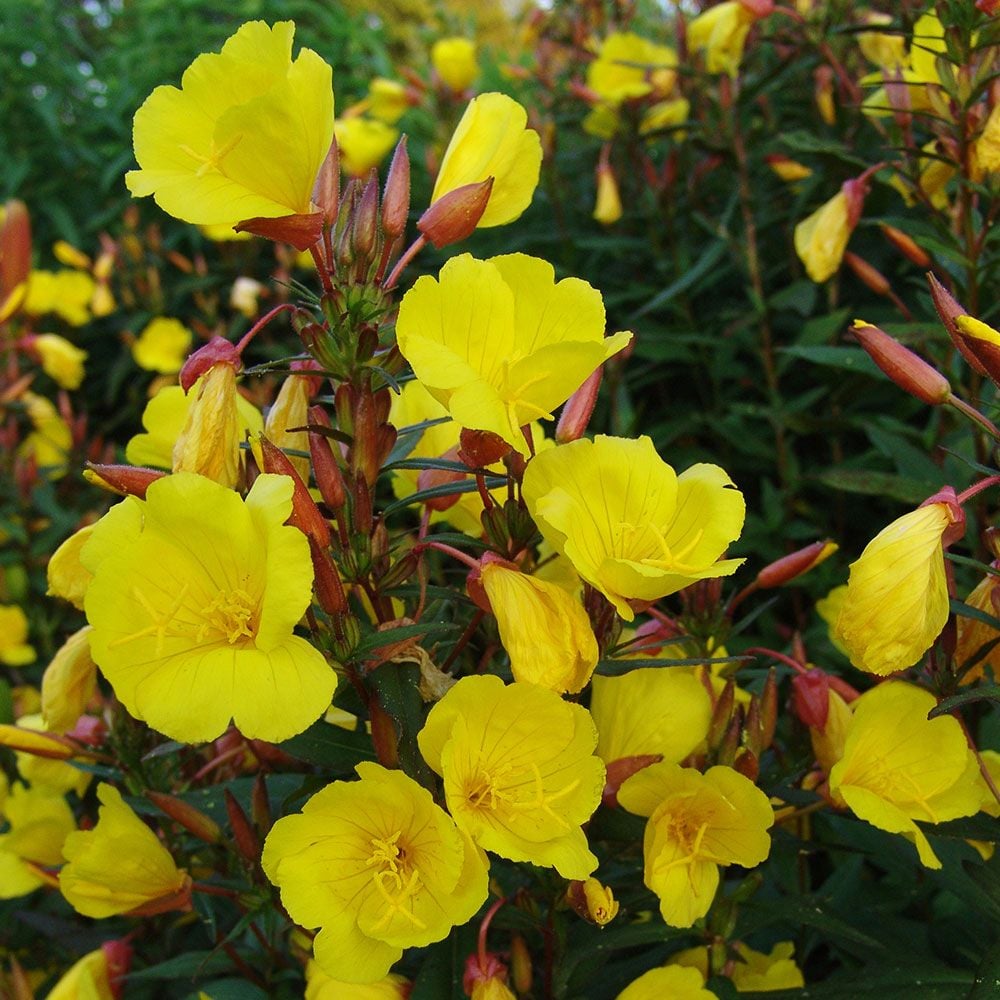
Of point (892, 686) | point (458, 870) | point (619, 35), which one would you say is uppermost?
point (619, 35)

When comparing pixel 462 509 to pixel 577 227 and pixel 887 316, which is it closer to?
pixel 887 316

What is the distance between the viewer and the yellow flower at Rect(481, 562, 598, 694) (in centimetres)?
100

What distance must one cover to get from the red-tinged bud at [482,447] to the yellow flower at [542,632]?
12cm

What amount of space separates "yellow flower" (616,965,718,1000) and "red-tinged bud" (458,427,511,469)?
622 mm

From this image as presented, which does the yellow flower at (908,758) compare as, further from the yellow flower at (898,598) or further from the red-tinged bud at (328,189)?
the red-tinged bud at (328,189)

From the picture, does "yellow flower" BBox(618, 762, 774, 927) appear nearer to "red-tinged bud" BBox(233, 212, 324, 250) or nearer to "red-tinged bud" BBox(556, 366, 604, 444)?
"red-tinged bud" BBox(556, 366, 604, 444)

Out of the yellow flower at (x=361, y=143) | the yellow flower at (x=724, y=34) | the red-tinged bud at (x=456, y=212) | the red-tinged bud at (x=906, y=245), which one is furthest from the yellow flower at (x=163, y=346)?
the red-tinged bud at (x=456, y=212)

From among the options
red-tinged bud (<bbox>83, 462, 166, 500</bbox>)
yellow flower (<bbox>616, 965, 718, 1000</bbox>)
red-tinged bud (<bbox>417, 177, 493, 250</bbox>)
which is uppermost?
red-tinged bud (<bbox>417, 177, 493, 250</bbox>)

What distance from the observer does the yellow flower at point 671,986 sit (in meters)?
1.17

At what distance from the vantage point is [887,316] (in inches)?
98.3

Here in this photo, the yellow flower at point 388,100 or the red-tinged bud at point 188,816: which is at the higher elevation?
the yellow flower at point 388,100

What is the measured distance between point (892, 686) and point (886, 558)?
0.70 feet

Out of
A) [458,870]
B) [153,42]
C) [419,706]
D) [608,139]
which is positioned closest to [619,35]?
[608,139]

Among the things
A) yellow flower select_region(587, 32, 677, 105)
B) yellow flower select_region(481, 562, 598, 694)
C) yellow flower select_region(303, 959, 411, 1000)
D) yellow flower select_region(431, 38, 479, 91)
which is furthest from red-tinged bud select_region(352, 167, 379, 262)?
yellow flower select_region(431, 38, 479, 91)
